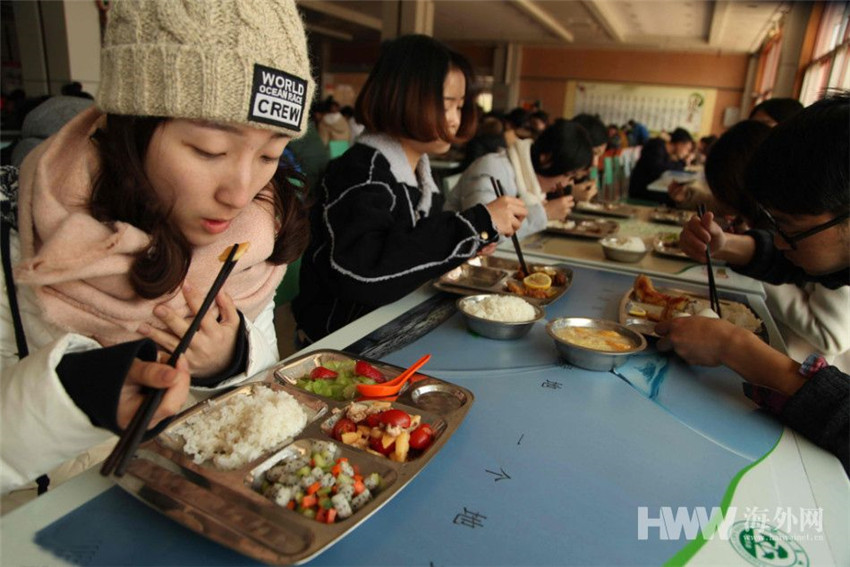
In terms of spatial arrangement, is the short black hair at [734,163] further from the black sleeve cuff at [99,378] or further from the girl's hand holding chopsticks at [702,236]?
the black sleeve cuff at [99,378]

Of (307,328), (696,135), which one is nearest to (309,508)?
(307,328)

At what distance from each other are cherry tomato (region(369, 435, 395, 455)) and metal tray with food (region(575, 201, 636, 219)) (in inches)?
112

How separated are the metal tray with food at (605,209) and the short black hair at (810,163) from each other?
7.12 ft

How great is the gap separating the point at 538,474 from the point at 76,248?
0.80 metres

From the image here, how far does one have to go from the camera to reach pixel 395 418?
2.96ft

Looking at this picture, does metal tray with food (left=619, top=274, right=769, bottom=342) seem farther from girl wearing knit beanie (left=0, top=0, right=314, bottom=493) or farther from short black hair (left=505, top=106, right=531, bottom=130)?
short black hair (left=505, top=106, right=531, bottom=130)

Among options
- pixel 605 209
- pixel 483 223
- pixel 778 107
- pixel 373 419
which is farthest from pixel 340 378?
pixel 778 107

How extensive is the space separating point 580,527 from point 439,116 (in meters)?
1.30

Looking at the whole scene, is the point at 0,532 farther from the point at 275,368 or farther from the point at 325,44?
the point at 325,44

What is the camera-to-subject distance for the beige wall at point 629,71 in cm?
1377

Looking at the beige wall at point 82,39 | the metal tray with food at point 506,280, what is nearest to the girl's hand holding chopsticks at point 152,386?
the metal tray with food at point 506,280

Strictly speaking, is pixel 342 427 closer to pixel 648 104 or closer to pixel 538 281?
pixel 538 281

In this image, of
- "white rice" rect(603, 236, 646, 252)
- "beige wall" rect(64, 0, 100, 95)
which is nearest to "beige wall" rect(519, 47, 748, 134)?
"beige wall" rect(64, 0, 100, 95)

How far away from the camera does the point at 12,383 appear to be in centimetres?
72
